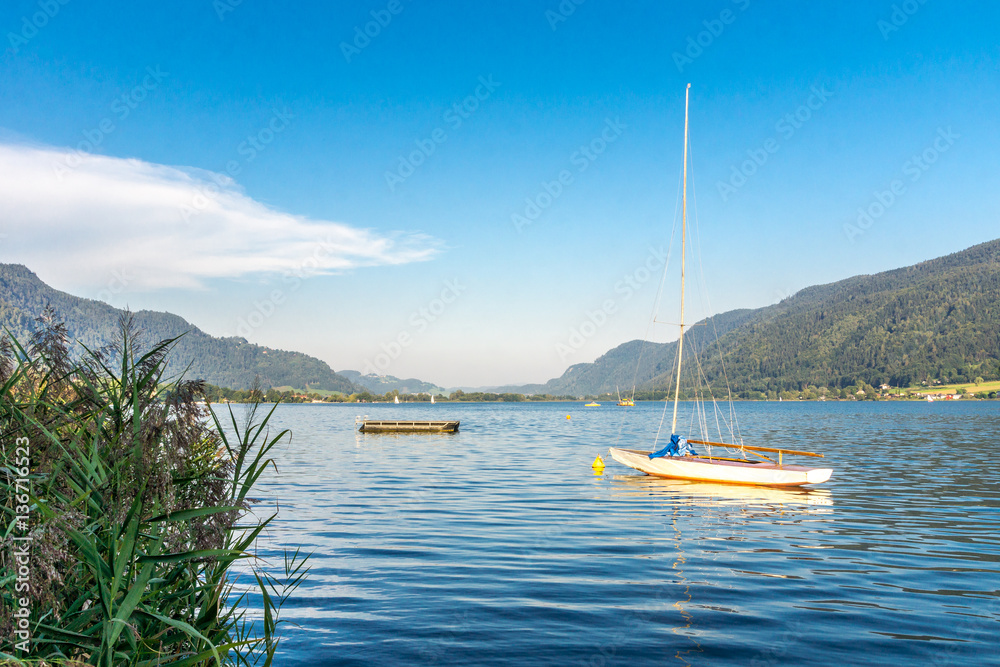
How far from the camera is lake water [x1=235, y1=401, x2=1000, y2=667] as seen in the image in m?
9.59

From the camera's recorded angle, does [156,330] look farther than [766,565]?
No

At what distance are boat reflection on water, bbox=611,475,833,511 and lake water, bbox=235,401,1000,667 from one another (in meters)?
0.17

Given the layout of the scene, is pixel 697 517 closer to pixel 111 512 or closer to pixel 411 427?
pixel 111 512

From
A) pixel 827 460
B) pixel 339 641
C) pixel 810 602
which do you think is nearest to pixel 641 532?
pixel 810 602

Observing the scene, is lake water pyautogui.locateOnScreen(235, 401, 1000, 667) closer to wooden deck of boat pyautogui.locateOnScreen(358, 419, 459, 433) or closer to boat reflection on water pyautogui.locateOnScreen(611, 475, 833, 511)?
boat reflection on water pyautogui.locateOnScreen(611, 475, 833, 511)

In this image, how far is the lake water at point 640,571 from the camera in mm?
9594

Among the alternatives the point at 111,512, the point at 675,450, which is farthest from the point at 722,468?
the point at 111,512

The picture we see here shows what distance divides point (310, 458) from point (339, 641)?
1375 inches

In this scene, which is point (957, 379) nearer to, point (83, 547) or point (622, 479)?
point (622, 479)

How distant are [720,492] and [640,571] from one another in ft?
49.3

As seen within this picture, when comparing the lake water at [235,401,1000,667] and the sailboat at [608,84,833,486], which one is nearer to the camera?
the lake water at [235,401,1000,667]

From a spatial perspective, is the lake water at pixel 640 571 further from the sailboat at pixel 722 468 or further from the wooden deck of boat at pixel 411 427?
the wooden deck of boat at pixel 411 427

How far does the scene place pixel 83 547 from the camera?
3.74 meters

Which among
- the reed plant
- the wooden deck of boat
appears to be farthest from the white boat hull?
the wooden deck of boat
